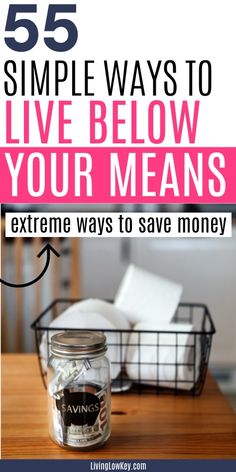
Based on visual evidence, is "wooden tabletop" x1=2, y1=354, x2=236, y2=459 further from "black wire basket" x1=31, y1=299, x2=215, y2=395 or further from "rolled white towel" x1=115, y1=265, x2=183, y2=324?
"rolled white towel" x1=115, y1=265, x2=183, y2=324

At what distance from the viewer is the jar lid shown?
722 mm

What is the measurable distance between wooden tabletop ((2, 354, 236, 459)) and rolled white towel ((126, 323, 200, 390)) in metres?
→ 0.02

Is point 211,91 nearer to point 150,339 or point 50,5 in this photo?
point 50,5

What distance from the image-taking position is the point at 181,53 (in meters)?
0.76

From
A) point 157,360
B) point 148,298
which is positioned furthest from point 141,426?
point 148,298

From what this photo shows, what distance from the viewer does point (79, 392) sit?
71cm

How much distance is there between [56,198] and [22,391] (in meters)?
0.31

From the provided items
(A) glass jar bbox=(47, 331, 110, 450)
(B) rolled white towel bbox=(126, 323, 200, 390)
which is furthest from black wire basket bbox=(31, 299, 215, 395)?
(A) glass jar bbox=(47, 331, 110, 450)

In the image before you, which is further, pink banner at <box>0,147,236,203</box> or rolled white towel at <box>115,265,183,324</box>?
rolled white towel at <box>115,265,183,324</box>

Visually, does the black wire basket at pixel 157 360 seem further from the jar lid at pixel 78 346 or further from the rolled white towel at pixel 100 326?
the jar lid at pixel 78 346

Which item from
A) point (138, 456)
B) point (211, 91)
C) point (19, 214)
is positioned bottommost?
point (138, 456)

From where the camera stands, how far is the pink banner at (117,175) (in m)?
0.76

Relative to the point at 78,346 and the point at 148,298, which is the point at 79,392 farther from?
the point at 148,298

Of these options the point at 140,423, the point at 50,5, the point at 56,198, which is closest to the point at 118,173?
the point at 56,198
